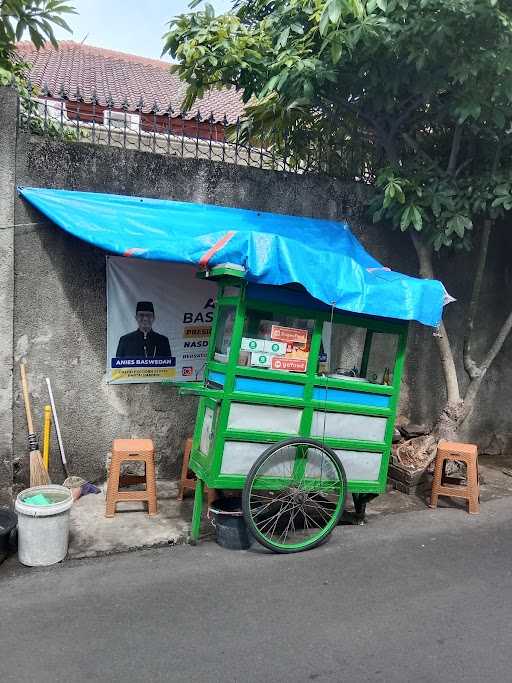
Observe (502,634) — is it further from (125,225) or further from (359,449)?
(125,225)

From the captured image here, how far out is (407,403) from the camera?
6.80 meters

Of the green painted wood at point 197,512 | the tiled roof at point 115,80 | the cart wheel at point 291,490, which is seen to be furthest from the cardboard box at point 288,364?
the tiled roof at point 115,80

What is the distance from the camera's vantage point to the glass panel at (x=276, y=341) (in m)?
4.26

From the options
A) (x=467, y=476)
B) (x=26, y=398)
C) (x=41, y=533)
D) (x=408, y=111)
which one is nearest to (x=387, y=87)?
(x=408, y=111)

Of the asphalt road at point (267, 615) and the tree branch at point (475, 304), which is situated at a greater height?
the tree branch at point (475, 304)

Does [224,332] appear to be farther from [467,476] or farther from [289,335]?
[467,476]

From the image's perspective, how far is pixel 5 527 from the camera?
4.10 meters

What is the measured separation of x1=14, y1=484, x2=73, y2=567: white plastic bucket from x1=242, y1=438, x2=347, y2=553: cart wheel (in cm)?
130

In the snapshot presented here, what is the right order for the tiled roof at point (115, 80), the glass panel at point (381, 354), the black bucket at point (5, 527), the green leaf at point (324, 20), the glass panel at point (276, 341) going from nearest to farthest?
the black bucket at point (5, 527)
the glass panel at point (276, 341)
the green leaf at point (324, 20)
the glass panel at point (381, 354)
the tiled roof at point (115, 80)

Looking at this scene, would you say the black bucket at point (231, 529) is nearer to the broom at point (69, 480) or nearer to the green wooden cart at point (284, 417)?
the green wooden cart at point (284, 417)

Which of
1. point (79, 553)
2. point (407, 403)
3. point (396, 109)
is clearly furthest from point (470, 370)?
point (79, 553)

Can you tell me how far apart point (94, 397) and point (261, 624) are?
2.73 metres

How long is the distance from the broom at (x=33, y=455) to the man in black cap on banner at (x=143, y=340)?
2.79 feet

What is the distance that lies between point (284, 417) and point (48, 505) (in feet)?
5.81
